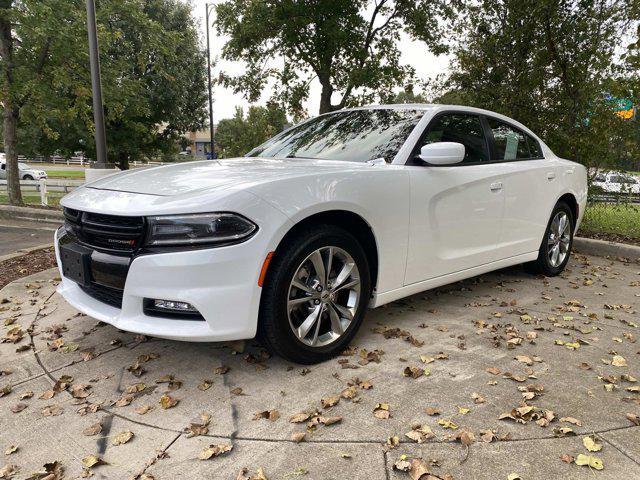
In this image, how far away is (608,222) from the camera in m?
8.57

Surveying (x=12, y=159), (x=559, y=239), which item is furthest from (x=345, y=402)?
(x=12, y=159)

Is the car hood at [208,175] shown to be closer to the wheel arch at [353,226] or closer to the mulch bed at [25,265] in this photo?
the wheel arch at [353,226]

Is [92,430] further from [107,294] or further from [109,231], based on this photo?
[109,231]

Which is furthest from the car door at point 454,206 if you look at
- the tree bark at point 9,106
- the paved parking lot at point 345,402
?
the tree bark at point 9,106

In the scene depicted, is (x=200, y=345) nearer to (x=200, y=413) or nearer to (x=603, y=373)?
(x=200, y=413)

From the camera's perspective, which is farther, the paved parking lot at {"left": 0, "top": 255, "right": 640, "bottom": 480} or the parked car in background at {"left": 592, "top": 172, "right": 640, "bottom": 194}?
the parked car in background at {"left": 592, "top": 172, "right": 640, "bottom": 194}

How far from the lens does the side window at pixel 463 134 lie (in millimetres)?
3578

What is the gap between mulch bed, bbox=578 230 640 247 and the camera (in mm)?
6582

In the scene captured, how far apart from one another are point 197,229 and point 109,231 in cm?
53

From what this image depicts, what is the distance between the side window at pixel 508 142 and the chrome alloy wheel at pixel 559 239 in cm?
78

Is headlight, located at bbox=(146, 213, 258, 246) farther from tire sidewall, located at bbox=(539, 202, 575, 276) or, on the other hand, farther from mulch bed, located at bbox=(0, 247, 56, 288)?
tire sidewall, located at bbox=(539, 202, 575, 276)

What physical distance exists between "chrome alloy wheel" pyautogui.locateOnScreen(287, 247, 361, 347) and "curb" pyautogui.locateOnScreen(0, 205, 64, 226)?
699cm

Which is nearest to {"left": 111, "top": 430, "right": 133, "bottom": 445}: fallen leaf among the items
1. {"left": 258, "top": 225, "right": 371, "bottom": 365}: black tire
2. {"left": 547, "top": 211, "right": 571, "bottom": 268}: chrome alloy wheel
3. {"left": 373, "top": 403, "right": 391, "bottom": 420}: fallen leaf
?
{"left": 258, "top": 225, "right": 371, "bottom": 365}: black tire

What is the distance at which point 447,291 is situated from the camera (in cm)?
446
